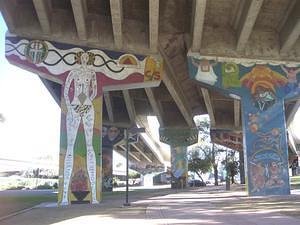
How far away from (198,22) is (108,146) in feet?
83.4

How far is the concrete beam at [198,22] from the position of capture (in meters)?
19.8

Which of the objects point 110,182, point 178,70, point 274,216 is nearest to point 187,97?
point 178,70

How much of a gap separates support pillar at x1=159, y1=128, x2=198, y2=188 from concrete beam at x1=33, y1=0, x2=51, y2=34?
81.0 ft

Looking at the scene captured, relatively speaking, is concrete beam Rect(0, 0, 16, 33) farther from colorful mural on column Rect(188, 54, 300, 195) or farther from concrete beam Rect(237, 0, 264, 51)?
concrete beam Rect(237, 0, 264, 51)

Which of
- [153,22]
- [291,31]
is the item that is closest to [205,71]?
[153,22]

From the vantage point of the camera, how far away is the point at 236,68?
23.5m

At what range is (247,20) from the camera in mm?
20938

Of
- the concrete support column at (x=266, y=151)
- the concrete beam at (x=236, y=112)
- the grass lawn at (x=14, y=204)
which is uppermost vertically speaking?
the concrete beam at (x=236, y=112)

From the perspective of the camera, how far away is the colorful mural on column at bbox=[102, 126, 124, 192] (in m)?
43.3

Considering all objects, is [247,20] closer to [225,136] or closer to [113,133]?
[113,133]

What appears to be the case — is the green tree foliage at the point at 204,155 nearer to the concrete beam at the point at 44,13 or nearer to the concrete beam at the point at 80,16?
the concrete beam at the point at 80,16

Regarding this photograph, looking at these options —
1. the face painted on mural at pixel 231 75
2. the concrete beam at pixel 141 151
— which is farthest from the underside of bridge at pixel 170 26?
the concrete beam at pixel 141 151

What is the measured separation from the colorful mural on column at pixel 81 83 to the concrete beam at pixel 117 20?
2.52ft

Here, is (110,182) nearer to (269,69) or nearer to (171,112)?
(171,112)
